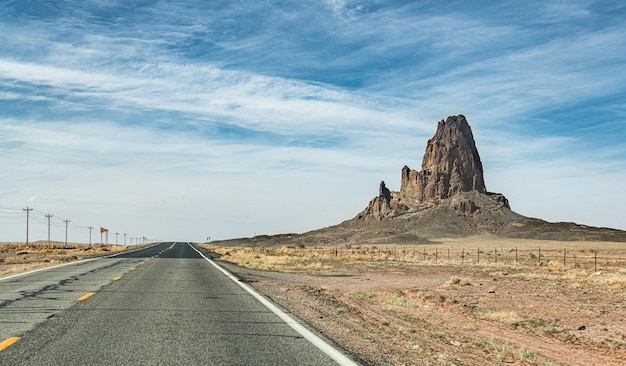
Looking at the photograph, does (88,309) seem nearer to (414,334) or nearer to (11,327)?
(11,327)

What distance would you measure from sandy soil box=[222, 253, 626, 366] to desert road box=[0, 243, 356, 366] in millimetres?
882

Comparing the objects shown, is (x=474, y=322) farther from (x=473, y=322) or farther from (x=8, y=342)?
(x=8, y=342)

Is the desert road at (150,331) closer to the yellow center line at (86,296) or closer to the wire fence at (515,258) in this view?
the yellow center line at (86,296)

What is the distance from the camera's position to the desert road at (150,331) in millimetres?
6938

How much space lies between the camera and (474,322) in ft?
51.6

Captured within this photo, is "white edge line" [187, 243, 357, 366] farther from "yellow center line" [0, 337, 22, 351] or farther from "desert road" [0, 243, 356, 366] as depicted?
"yellow center line" [0, 337, 22, 351]

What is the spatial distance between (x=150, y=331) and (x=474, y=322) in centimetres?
1000

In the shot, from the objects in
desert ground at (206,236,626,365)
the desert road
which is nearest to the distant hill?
desert ground at (206,236,626,365)

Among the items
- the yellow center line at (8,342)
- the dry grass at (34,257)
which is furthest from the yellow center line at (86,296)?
the dry grass at (34,257)

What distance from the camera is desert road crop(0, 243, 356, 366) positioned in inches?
273

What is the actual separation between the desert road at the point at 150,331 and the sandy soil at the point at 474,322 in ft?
2.89

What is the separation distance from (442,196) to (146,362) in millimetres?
198598

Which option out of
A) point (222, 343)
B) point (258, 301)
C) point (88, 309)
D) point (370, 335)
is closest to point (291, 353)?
point (222, 343)

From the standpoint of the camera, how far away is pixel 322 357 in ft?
23.6
